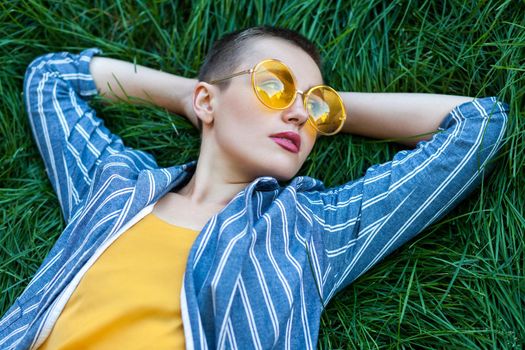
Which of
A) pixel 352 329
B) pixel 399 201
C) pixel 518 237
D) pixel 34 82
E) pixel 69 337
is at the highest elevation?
pixel 34 82

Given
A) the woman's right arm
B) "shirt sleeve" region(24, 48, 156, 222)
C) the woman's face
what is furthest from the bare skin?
"shirt sleeve" region(24, 48, 156, 222)

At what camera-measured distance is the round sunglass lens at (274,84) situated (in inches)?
91.1

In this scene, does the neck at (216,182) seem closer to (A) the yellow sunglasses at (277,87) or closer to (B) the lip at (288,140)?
(B) the lip at (288,140)

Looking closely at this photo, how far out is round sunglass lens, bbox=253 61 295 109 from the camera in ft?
7.59

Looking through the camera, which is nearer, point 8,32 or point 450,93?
point 450,93

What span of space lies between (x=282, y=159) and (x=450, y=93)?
2.87ft

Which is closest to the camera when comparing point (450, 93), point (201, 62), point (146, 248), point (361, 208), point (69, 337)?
point (69, 337)

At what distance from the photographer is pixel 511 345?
7.64ft

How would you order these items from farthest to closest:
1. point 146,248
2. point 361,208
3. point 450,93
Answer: point 450,93 < point 361,208 < point 146,248

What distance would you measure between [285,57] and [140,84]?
0.75 meters

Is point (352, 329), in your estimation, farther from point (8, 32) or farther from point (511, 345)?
point (8, 32)

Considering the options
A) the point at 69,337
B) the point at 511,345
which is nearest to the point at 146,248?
the point at 69,337

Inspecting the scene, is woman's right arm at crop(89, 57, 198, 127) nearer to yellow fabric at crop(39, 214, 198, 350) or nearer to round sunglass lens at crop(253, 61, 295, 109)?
round sunglass lens at crop(253, 61, 295, 109)

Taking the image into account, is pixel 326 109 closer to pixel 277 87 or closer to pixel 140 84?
pixel 277 87
